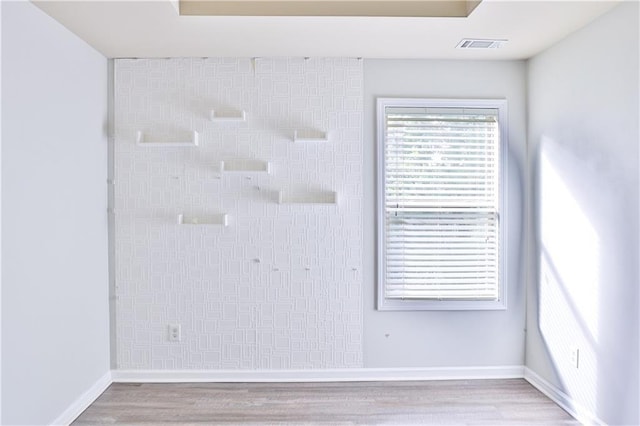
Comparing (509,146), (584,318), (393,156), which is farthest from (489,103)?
(584,318)

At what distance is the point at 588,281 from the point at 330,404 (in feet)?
5.59

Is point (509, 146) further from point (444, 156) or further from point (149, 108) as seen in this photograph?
point (149, 108)

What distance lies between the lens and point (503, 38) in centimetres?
257

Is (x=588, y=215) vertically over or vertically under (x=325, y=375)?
over

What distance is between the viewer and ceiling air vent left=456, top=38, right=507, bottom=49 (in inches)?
102

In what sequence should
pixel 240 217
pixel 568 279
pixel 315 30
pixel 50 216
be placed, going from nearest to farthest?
pixel 50 216, pixel 315 30, pixel 568 279, pixel 240 217

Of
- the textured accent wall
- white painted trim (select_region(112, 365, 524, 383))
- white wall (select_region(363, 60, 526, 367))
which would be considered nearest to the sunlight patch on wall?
white wall (select_region(363, 60, 526, 367))

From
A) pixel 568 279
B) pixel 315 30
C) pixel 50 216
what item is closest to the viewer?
pixel 50 216

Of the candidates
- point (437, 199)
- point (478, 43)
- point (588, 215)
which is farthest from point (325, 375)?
point (478, 43)

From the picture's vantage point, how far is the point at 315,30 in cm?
244

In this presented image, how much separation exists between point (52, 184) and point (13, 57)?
0.66 m

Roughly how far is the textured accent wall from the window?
0.24 m

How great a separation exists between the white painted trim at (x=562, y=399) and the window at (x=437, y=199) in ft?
1.91

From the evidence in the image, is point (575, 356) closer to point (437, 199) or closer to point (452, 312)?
point (452, 312)
